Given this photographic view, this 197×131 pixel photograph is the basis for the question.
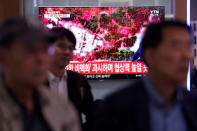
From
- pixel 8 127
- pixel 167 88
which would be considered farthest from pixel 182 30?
pixel 8 127

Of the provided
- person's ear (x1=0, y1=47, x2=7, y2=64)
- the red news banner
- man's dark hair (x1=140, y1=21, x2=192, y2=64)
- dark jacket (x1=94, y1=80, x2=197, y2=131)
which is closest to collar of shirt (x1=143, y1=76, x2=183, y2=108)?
dark jacket (x1=94, y1=80, x2=197, y2=131)

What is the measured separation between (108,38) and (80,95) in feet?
5.74

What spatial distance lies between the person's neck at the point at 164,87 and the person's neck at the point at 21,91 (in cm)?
72

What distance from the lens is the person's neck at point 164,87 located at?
1.83 metres

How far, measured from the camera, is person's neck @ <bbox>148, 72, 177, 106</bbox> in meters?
1.83

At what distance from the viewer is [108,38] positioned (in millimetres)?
4406

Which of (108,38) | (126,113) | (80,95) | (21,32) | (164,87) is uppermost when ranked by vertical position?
(21,32)

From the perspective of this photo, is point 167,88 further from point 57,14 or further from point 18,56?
point 57,14

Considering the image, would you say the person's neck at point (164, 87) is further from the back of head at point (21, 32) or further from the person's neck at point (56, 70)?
the person's neck at point (56, 70)

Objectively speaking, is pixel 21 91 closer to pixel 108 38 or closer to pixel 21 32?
pixel 21 32

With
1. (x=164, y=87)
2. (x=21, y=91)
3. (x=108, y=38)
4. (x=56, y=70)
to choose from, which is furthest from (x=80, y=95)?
(x=108, y=38)

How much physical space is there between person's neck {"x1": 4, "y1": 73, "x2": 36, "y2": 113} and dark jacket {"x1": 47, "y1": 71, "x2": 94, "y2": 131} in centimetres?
115

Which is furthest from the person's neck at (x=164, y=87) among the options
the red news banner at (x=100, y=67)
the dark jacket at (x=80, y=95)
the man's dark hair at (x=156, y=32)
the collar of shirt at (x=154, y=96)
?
the red news banner at (x=100, y=67)

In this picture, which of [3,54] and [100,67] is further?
[100,67]
